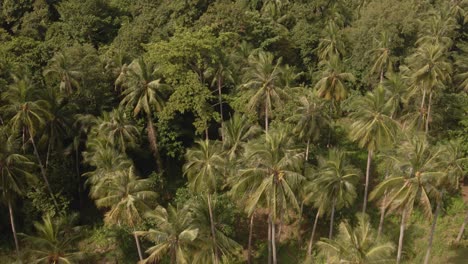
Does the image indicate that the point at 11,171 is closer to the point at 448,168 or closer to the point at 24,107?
the point at 24,107

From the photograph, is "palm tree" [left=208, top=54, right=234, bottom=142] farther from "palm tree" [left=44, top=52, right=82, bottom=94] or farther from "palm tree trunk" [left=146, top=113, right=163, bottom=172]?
"palm tree" [left=44, top=52, right=82, bottom=94]

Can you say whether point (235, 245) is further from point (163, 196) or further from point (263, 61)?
point (263, 61)

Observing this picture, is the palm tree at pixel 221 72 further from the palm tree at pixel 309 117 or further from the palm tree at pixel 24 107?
the palm tree at pixel 24 107

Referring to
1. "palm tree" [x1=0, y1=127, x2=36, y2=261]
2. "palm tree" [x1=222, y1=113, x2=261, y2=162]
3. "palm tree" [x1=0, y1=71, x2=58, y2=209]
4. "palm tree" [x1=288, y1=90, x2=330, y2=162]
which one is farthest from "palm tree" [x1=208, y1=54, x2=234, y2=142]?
"palm tree" [x1=0, y1=127, x2=36, y2=261]

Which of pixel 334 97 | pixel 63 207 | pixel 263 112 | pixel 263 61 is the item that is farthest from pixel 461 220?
pixel 63 207

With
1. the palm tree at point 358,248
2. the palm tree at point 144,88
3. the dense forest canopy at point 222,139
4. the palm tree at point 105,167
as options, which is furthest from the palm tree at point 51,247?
the palm tree at point 358,248

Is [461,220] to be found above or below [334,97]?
below
